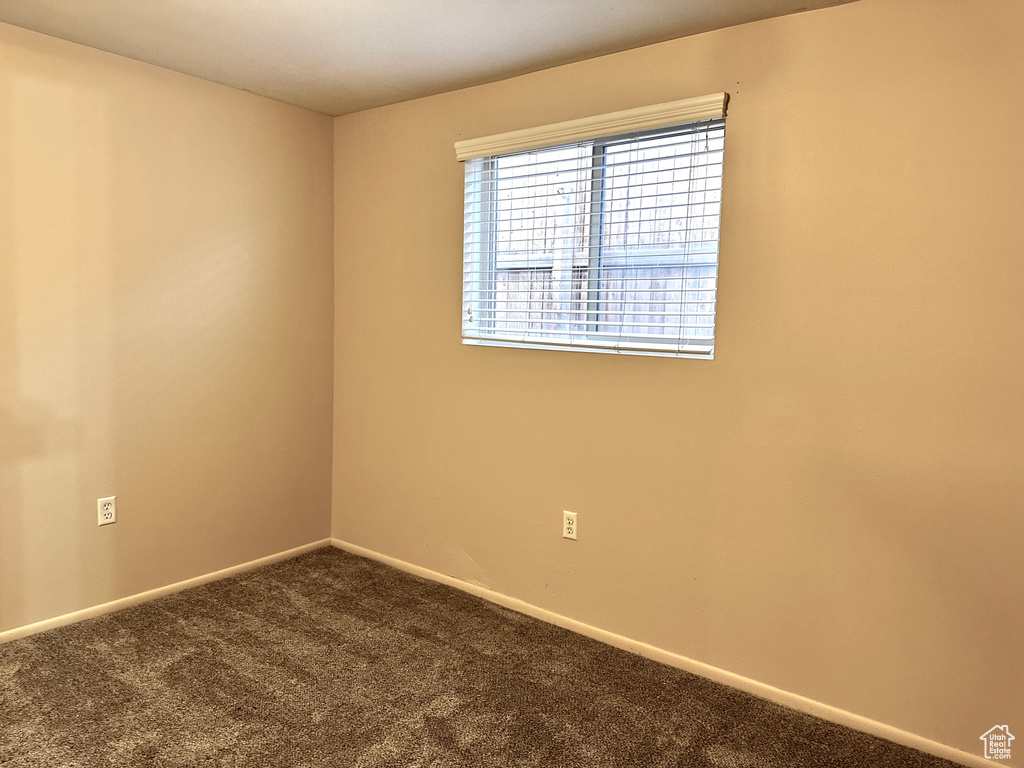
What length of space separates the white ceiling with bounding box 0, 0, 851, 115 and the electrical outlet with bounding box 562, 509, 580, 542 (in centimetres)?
173

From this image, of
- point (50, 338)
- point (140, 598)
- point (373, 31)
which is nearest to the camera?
point (373, 31)

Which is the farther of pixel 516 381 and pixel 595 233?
pixel 516 381

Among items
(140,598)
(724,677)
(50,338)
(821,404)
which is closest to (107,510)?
(140,598)

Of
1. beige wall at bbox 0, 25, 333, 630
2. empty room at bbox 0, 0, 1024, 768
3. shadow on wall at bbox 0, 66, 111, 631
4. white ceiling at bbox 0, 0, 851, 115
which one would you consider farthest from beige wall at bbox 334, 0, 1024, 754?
shadow on wall at bbox 0, 66, 111, 631

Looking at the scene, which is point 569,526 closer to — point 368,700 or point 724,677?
point 724,677

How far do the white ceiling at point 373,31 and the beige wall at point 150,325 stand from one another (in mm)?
234

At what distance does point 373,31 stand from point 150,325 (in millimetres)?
1471

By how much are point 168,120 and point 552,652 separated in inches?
102

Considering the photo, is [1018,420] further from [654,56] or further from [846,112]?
[654,56]

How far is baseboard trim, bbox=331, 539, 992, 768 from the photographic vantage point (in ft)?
6.55

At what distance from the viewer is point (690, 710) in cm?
216

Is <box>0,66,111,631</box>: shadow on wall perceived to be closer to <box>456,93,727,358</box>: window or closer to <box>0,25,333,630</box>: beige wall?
<box>0,25,333,630</box>: beige wall

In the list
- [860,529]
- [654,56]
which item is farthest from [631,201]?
[860,529]

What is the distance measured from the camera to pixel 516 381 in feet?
9.36
